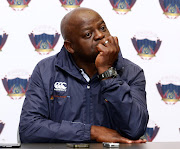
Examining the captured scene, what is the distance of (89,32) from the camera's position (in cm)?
169

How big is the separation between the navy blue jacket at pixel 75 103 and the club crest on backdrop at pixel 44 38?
48 cm

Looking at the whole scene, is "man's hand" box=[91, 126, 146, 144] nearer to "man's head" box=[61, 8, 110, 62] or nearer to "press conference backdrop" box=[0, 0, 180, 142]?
"man's head" box=[61, 8, 110, 62]

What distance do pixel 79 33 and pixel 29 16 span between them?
73 centimetres

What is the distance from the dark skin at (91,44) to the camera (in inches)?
58.9

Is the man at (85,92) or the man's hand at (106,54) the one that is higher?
the man's hand at (106,54)

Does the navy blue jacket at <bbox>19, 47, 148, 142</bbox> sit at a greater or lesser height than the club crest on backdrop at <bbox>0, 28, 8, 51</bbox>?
lesser

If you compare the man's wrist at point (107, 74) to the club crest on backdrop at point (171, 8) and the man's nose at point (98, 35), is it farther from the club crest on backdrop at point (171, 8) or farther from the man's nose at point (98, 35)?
the club crest on backdrop at point (171, 8)

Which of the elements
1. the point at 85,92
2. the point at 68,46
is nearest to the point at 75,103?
the point at 85,92

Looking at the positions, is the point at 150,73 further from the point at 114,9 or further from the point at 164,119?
the point at 114,9

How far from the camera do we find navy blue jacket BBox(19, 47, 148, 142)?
151 cm

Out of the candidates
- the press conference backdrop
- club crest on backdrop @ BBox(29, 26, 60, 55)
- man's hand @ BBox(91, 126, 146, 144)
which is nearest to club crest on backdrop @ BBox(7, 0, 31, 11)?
the press conference backdrop

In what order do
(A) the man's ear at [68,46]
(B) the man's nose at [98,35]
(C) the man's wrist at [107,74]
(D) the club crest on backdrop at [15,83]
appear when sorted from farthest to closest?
(D) the club crest on backdrop at [15,83]
(A) the man's ear at [68,46]
(B) the man's nose at [98,35]
(C) the man's wrist at [107,74]

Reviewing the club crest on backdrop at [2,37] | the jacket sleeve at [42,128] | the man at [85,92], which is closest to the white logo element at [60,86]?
the man at [85,92]

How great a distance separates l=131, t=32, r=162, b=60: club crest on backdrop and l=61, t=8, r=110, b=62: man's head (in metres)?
0.71
